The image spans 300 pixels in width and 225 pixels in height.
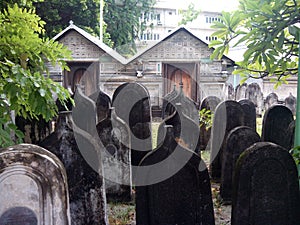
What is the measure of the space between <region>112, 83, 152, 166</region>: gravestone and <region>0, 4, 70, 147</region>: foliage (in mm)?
3179

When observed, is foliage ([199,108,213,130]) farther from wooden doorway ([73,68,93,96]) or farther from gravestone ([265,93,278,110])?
wooden doorway ([73,68,93,96])

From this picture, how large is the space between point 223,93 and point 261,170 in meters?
12.8

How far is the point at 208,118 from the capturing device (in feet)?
22.4

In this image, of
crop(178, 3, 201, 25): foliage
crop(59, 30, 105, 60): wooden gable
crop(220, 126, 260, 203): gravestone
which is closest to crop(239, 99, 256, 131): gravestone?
crop(220, 126, 260, 203): gravestone

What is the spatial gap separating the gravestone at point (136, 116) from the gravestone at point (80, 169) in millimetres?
2293

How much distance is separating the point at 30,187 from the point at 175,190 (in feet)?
4.96

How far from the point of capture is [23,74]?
2311 millimetres

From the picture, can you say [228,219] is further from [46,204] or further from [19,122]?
[19,122]

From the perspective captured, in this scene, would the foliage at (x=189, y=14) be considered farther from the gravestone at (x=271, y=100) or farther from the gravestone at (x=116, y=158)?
the gravestone at (x=116, y=158)

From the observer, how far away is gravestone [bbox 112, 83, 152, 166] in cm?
579

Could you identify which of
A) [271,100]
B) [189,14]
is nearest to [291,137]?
[271,100]

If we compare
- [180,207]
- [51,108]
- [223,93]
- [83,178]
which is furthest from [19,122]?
[223,93]

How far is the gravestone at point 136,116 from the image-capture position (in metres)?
5.79

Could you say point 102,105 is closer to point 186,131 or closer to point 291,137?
point 186,131
